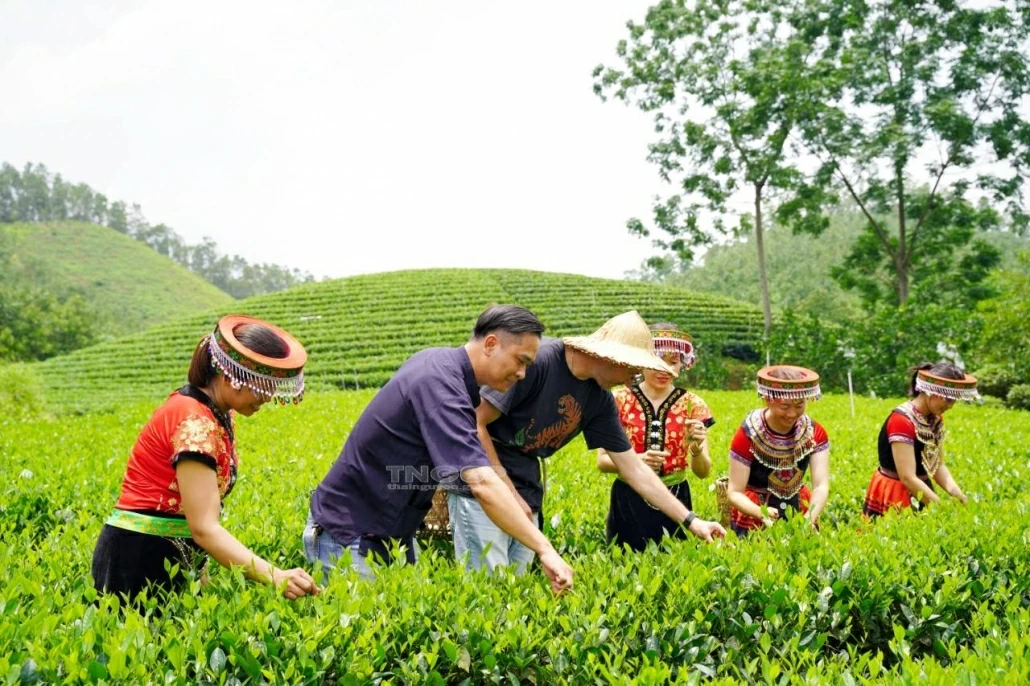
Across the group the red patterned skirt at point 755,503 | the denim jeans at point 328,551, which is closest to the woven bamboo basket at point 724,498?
the red patterned skirt at point 755,503

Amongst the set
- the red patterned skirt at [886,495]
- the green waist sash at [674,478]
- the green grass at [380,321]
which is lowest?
the green grass at [380,321]

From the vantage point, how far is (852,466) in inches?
292

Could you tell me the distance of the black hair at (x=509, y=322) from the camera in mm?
2889

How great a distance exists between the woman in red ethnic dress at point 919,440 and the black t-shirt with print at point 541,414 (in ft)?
6.52

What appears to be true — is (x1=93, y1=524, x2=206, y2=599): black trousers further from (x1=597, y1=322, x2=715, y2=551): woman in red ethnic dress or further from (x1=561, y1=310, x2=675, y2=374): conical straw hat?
(x1=597, y1=322, x2=715, y2=551): woman in red ethnic dress

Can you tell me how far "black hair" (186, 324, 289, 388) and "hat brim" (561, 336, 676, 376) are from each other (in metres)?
1.21

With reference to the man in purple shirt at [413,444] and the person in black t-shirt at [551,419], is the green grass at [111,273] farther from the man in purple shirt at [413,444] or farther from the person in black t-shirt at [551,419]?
the man in purple shirt at [413,444]

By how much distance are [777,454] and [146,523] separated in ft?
9.89

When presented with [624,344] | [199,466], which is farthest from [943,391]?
[199,466]

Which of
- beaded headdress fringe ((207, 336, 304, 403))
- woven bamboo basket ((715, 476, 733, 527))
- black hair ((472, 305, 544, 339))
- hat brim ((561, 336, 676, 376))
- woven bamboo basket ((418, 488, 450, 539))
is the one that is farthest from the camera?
woven bamboo basket ((715, 476, 733, 527))

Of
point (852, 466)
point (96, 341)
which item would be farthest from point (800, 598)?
point (96, 341)

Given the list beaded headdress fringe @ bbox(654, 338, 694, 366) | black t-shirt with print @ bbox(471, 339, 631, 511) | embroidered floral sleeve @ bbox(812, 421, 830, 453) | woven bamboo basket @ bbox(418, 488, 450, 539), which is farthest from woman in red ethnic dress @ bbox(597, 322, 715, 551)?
woven bamboo basket @ bbox(418, 488, 450, 539)

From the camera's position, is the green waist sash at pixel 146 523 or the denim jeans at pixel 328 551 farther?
the denim jeans at pixel 328 551

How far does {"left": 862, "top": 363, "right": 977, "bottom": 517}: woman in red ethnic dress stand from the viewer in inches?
178
